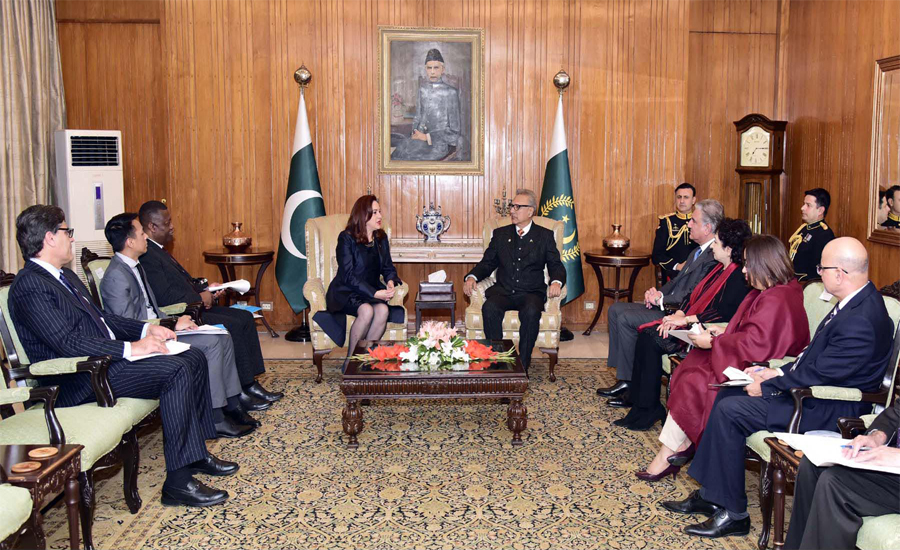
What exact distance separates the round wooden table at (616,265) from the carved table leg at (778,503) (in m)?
4.41

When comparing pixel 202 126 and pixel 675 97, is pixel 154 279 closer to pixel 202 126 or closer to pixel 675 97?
pixel 202 126

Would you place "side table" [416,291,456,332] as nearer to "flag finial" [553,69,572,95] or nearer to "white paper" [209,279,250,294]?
"white paper" [209,279,250,294]

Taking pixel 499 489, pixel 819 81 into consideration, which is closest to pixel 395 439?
pixel 499 489

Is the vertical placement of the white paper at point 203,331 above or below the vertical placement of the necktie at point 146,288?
below

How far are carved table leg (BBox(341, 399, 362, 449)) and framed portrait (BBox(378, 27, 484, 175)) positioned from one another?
3650mm

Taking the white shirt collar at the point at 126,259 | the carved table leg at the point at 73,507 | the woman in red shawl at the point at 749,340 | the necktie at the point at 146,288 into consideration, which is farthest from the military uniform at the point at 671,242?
the carved table leg at the point at 73,507

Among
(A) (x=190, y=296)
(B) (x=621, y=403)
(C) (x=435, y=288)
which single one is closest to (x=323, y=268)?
(C) (x=435, y=288)

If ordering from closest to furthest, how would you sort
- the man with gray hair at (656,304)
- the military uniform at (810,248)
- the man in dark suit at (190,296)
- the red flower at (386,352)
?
the red flower at (386,352) → the man in dark suit at (190,296) → the man with gray hair at (656,304) → the military uniform at (810,248)

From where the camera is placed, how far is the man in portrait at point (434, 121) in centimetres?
776

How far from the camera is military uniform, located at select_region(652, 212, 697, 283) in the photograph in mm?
7180

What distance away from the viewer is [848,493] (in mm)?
2643

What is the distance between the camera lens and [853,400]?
3.30 m

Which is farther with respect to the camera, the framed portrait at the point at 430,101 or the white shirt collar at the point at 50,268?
the framed portrait at the point at 430,101

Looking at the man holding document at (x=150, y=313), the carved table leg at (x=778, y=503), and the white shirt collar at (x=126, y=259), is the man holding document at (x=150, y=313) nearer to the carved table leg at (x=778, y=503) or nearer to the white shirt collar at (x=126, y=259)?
the white shirt collar at (x=126, y=259)
